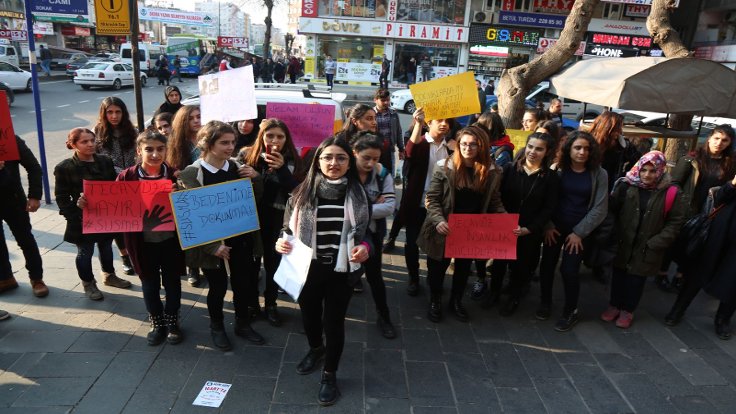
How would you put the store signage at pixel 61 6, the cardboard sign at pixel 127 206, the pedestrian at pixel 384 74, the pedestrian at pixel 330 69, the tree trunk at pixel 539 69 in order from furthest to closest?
the pedestrian at pixel 330 69, the pedestrian at pixel 384 74, the tree trunk at pixel 539 69, the store signage at pixel 61 6, the cardboard sign at pixel 127 206

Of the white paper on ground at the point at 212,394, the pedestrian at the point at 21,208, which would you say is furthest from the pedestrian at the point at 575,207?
the pedestrian at the point at 21,208

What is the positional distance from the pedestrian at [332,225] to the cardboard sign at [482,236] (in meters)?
1.11

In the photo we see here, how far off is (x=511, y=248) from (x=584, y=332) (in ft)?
3.67

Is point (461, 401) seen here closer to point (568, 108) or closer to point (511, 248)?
point (511, 248)

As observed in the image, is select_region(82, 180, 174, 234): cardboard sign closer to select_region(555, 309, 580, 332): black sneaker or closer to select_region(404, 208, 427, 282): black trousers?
select_region(404, 208, 427, 282): black trousers

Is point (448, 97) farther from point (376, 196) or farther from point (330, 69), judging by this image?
point (330, 69)

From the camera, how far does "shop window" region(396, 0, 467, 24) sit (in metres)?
29.7

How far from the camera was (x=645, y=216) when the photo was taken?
4066 mm

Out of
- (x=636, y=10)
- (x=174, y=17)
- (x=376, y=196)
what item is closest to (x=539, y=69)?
(x=376, y=196)

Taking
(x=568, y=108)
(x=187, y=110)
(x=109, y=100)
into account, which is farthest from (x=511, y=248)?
(x=568, y=108)

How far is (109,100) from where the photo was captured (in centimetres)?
468

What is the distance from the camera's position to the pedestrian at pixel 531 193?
3.99 meters

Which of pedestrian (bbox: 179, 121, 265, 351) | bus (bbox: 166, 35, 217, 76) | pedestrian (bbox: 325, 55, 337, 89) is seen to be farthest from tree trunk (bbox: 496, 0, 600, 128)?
bus (bbox: 166, 35, 217, 76)

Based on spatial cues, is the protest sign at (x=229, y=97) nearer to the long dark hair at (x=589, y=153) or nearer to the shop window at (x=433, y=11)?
the long dark hair at (x=589, y=153)
